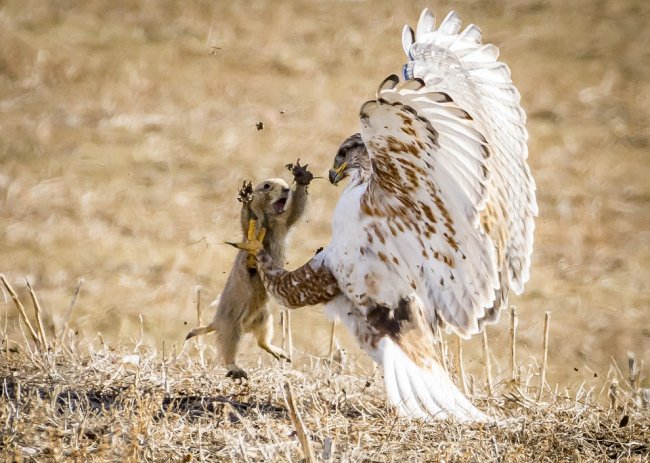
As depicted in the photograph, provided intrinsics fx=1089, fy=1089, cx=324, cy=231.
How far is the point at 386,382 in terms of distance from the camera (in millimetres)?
5172

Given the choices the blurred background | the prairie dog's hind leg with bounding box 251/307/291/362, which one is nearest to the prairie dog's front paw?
the blurred background

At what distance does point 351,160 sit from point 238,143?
19.1 ft

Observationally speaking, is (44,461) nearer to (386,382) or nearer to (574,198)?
(386,382)

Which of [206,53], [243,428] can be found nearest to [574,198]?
[206,53]

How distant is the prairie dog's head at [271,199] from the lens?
605cm

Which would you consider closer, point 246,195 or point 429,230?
point 429,230

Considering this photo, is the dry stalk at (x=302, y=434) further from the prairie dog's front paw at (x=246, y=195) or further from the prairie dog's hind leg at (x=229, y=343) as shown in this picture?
the prairie dog's front paw at (x=246, y=195)

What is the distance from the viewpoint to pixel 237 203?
9883mm

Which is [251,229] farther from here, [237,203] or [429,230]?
[237,203]

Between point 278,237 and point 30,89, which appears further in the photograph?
point 30,89

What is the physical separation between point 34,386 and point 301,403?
1.21 metres

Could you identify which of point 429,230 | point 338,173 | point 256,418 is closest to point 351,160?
point 338,173

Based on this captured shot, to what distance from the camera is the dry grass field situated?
15.5ft

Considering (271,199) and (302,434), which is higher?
(271,199)
